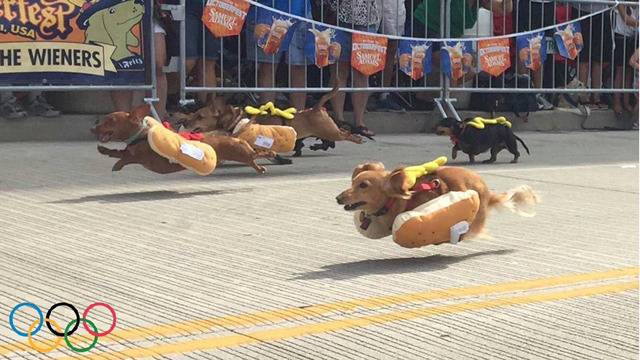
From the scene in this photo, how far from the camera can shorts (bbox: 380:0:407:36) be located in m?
13.6

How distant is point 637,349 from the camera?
467 centimetres

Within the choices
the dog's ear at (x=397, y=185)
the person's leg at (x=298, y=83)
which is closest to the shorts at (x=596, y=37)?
the person's leg at (x=298, y=83)

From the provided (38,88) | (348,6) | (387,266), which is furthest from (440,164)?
(348,6)

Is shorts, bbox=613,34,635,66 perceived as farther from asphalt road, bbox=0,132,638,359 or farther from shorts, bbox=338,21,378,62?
asphalt road, bbox=0,132,638,359

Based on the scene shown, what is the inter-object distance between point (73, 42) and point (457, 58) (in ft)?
15.7

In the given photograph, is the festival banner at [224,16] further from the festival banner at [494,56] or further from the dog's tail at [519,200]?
the dog's tail at [519,200]

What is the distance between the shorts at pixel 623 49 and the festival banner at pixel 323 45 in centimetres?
457

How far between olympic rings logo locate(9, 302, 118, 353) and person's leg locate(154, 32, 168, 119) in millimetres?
7059

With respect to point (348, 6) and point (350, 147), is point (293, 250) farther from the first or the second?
point (348, 6)

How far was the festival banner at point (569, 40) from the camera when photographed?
49.4ft

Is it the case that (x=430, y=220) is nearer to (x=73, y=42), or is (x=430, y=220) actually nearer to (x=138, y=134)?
(x=138, y=134)

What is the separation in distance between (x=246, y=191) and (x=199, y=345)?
4.43 metres

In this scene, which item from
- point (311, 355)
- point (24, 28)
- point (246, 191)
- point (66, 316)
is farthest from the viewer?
point (24, 28)

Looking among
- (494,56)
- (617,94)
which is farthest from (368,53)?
(617,94)
